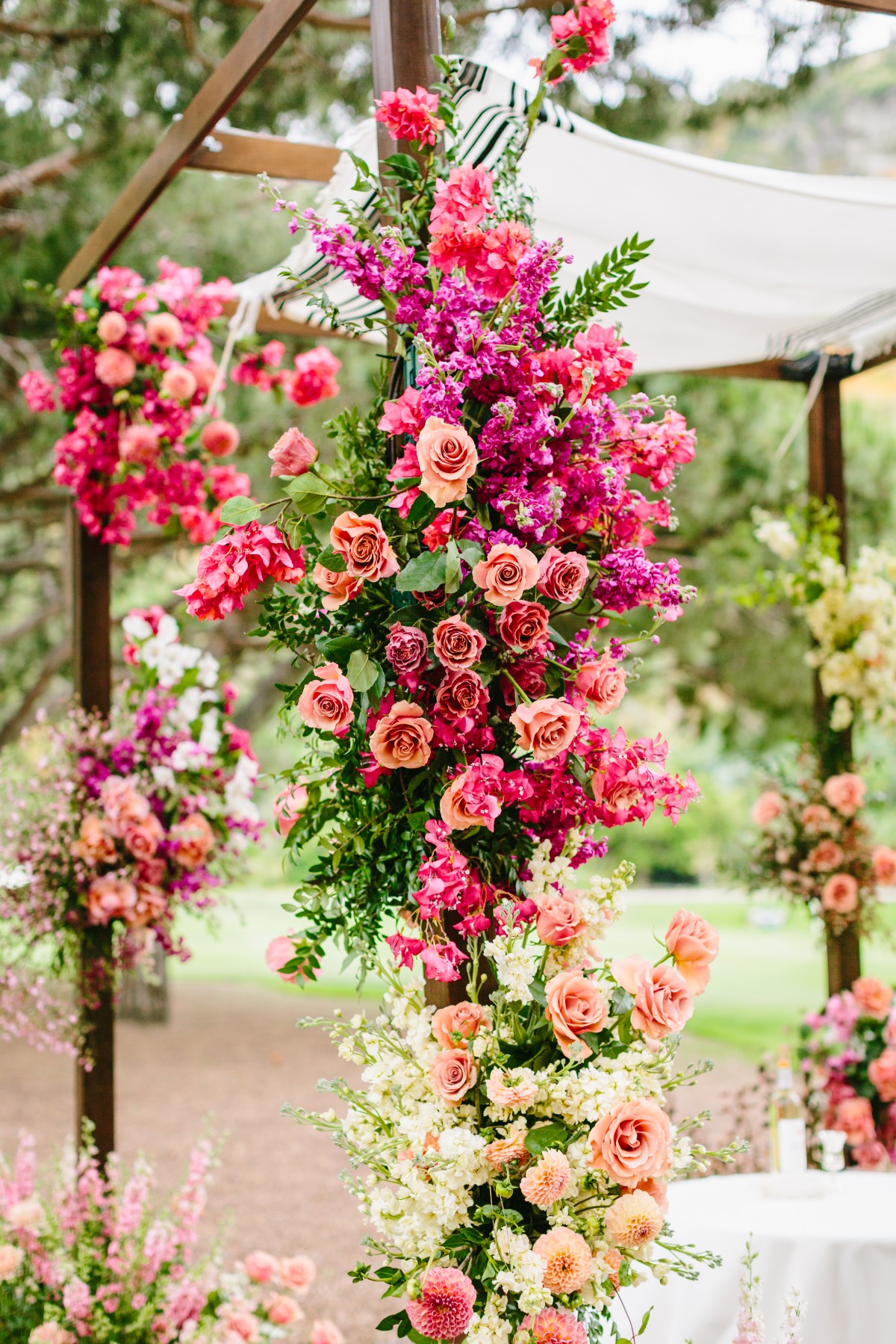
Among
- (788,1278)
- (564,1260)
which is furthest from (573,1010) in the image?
(788,1278)

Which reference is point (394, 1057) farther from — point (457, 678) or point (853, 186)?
point (853, 186)

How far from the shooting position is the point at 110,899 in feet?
8.77

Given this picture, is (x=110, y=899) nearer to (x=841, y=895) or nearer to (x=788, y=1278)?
(x=788, y=1278)

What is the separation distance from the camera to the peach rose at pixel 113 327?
2.75m

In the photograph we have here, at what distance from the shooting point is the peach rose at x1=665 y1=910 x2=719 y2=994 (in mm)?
1297

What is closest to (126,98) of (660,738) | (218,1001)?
(660,738)

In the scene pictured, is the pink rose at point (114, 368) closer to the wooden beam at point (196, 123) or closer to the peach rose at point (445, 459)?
the wooden beam at point (196, 123)

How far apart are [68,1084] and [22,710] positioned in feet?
6.68

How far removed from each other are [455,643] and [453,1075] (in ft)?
1.46

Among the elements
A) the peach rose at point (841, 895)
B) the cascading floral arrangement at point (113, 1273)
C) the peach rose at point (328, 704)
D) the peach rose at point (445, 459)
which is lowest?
the cascading floral arrangement at point (113, 1273)

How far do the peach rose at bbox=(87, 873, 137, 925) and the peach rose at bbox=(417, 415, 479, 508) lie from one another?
67.7 inches

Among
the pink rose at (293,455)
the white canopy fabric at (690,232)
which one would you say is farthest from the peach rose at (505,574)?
the white canopy fabric at (690,232)

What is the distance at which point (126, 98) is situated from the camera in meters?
4.56

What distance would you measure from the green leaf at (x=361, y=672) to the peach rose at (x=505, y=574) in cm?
14
